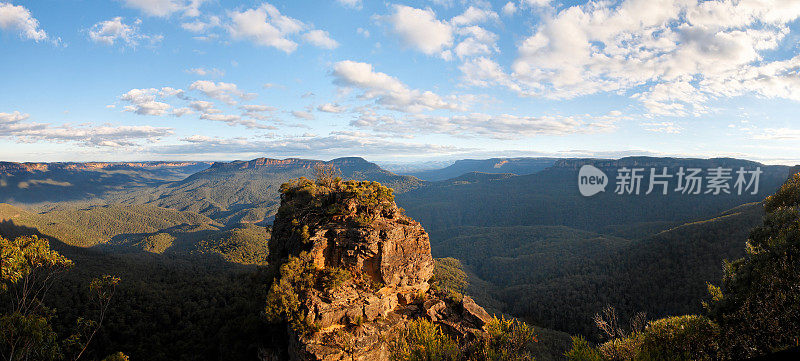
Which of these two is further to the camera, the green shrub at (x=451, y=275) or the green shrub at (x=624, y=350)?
the green shrub at (x=451, y=275)

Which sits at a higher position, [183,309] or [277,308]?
[277,308]

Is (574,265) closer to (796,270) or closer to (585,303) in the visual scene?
(585,303)

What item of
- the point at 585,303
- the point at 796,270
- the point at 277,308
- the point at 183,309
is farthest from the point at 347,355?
the point at 585,303

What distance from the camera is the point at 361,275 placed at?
31.3m

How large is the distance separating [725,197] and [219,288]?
27865 cm

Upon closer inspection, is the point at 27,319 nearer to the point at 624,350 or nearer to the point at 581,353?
the point at 581,353

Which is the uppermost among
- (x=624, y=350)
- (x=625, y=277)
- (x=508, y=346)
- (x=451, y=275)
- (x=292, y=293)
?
(x=508, y=346)

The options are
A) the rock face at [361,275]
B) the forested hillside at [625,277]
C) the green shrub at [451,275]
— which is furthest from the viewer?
the green shrub at [451,275]

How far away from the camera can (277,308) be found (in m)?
27.4

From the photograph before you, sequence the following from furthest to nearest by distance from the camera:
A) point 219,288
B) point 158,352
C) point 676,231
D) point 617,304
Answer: point 676,231 < point 617,304 < point 219,288 < point 158,352

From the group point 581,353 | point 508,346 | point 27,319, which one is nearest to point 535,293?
point 508,346

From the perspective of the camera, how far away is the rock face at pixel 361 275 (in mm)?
26094

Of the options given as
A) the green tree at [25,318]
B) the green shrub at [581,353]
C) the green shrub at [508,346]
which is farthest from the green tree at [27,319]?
the green shrub at [581,353]

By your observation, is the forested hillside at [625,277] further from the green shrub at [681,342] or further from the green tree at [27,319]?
the green tree at [27,319]
